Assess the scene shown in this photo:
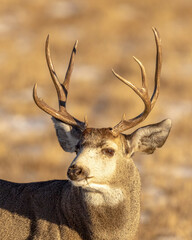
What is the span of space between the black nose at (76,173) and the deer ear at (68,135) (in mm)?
932

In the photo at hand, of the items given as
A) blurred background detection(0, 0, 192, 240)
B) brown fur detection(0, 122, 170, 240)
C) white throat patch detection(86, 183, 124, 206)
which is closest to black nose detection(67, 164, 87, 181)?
brown fur detection(0, 122, 170, 240)

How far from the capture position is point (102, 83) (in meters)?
21.2

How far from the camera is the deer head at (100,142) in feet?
21.2

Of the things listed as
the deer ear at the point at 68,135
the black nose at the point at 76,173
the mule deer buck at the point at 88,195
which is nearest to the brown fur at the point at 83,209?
the mule deer buck at the point at 88,195

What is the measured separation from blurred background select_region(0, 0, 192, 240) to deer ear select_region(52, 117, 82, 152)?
10.4ft

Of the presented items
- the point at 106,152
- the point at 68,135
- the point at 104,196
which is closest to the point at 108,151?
the point at 106,152

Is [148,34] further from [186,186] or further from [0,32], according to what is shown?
[186,186]

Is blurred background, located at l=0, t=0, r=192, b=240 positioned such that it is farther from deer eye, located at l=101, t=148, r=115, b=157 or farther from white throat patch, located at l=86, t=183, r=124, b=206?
deer eye, located at l=101, t=148, r=115, b=157

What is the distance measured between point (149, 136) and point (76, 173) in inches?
52.2

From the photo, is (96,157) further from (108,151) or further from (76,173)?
(76,173)

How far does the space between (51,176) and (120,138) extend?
6051mm

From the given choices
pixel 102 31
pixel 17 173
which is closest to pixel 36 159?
pixel 17 173

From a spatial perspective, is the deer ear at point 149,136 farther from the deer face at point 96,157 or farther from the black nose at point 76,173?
the black nose at point 76,173

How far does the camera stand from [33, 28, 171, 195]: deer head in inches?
254
